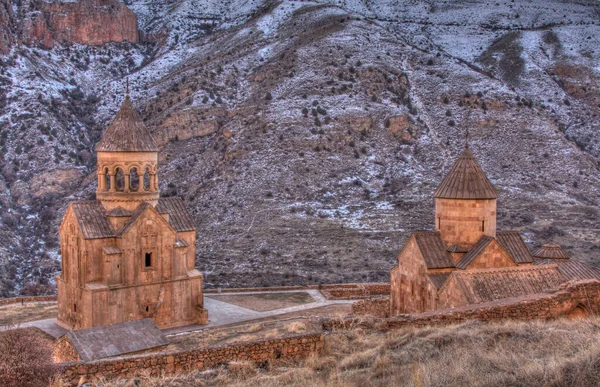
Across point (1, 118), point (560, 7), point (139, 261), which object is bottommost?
point (139, 261)

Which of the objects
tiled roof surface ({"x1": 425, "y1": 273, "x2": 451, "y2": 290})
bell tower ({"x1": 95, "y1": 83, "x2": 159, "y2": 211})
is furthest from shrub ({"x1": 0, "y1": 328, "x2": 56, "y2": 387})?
bell tower ({"x1": 95, "y1": 83, "x2": 159, "y2": 211})

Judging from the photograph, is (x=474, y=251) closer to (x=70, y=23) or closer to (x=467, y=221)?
(x=467, y=221)

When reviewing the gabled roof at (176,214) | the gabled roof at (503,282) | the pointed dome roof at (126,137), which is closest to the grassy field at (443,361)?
the gabled roof at (503,282)

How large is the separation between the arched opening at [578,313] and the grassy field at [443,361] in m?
1.82

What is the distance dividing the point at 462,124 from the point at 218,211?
69.3 feet

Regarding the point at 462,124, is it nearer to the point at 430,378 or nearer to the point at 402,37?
the point at 402,37

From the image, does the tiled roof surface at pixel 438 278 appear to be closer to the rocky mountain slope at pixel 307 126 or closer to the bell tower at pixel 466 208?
the bell tower at pixel 466 208

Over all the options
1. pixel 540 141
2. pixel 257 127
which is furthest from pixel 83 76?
pixel 540 141

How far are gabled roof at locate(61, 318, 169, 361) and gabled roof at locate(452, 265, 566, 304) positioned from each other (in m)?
Answer: 7.43

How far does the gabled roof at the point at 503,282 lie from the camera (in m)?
14.9

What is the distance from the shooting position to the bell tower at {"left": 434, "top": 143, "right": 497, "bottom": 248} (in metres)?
18.2

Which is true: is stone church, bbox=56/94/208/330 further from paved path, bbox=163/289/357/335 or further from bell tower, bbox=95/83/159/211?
paved path, bbox=163/289/357/335

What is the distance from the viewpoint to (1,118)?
50.6 metres

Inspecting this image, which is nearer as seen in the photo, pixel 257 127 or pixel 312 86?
pixel 257 127
